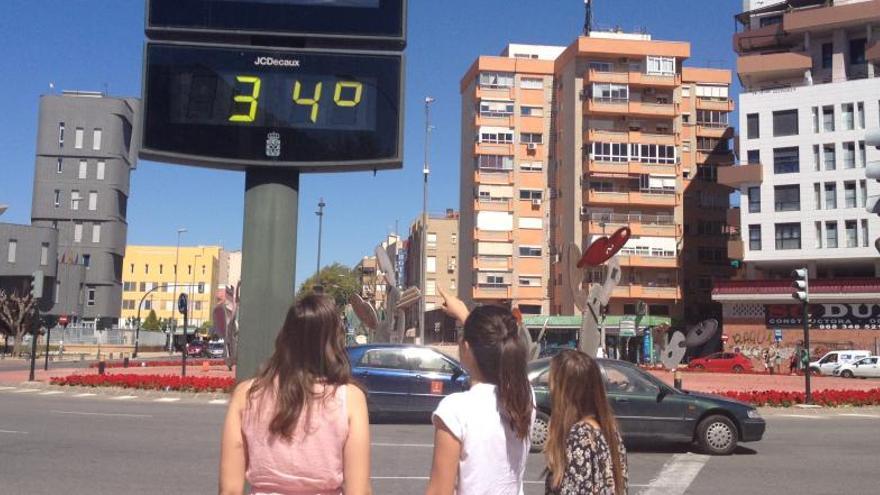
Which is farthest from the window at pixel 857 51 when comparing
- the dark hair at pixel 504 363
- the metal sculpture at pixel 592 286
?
the dark hair at pixel 504 363

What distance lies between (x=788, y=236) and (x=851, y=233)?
3711mm

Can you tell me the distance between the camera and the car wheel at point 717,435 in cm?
1382

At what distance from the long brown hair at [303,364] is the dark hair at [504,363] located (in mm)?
619

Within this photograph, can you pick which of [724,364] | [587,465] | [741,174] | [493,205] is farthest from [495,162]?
[587,465]

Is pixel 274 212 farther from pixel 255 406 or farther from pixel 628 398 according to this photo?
pixel 628 398

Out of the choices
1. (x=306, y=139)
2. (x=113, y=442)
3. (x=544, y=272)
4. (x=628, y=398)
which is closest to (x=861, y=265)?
(x=544, y=272)

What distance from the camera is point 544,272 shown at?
7175cm

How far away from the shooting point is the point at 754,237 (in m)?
59.4

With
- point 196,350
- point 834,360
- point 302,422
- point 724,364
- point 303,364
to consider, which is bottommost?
point 196,350

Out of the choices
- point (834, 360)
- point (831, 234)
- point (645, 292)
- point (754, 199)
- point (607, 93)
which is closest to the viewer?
point (834, 360)

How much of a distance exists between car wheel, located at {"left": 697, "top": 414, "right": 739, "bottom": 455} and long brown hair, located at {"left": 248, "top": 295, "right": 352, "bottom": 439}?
11524mm

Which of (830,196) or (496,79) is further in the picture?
(496,79)

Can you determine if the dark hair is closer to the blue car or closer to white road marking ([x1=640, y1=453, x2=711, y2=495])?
white road marking ([x1=640, y1=453, x2=711, y2=495])

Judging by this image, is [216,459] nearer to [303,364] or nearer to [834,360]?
[303,364]
